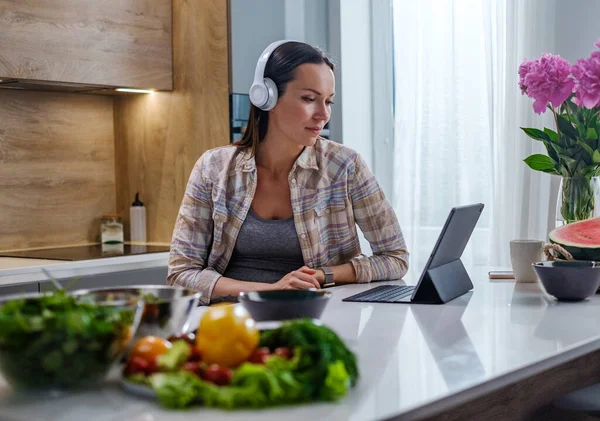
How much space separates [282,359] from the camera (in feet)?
3.57

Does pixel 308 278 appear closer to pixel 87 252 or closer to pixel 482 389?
pixel 482 389

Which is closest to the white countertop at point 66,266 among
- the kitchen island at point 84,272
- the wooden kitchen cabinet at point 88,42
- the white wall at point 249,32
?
the kitchen island at point 84,272

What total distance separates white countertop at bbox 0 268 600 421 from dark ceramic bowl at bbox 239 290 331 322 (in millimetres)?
101

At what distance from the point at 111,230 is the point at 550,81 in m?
2.21

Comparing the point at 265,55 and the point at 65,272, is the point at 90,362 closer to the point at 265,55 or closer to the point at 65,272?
the point at 265,55

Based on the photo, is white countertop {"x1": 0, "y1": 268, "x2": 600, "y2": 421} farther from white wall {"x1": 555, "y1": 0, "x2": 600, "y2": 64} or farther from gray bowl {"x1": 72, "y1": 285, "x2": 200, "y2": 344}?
white wall {"x1": 555, "y1": 0, "x2": 600, "y2": 64}

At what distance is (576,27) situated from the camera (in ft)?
11.4

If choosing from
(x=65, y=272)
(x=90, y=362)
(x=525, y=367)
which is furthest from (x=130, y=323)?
(x=65, y=272)

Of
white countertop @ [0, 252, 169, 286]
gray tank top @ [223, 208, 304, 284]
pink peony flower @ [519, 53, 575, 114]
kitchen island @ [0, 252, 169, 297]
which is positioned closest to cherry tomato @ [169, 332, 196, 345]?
gray tank top @ [223, 208, 304, 284]

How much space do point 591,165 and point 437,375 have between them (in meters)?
1.33

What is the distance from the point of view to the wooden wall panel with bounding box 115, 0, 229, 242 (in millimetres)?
3609

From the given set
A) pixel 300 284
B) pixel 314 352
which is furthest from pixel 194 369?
pixel 300 284

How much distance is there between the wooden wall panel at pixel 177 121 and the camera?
361 centimetres

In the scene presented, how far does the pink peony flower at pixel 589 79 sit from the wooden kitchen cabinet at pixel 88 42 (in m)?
Answer: 1.98
